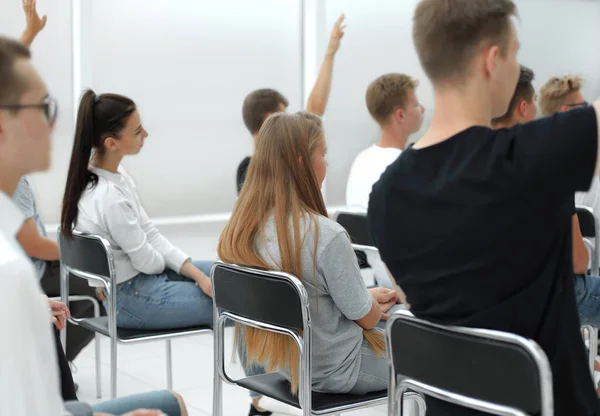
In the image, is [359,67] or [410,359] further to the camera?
[359,67]

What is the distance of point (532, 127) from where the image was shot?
125cm

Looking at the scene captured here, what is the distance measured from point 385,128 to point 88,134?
4.93ft

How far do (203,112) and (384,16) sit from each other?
1655 mm

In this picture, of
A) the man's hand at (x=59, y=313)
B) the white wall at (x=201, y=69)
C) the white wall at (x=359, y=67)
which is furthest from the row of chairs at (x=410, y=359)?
the white wall at (x=359, y=67)

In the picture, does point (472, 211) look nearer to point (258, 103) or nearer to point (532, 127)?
point (532, 127)

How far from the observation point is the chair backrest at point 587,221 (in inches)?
117

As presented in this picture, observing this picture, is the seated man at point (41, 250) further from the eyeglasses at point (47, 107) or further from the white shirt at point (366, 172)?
the eyeglasses at point (47, 107)

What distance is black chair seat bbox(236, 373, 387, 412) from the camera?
2.11 meters

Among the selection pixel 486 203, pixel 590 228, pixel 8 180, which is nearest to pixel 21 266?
pixel 8 180

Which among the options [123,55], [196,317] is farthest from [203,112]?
[196,317]

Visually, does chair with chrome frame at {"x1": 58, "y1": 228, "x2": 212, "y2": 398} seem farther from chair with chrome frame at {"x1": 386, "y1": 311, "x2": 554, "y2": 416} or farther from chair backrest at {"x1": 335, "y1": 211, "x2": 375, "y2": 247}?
chair with chrome frame at {"x1": 386, "y1": 311, "x2": 554, "y2": 416}

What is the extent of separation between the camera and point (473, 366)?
1392 millimetres

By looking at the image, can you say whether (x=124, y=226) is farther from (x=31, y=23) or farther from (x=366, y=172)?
(x=366, y=172)

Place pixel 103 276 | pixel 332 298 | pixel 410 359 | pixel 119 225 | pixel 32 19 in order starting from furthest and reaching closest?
pixel 32 19
pixel 119 225
pixel 103 276
pixel 332 298
pixel 410 359
